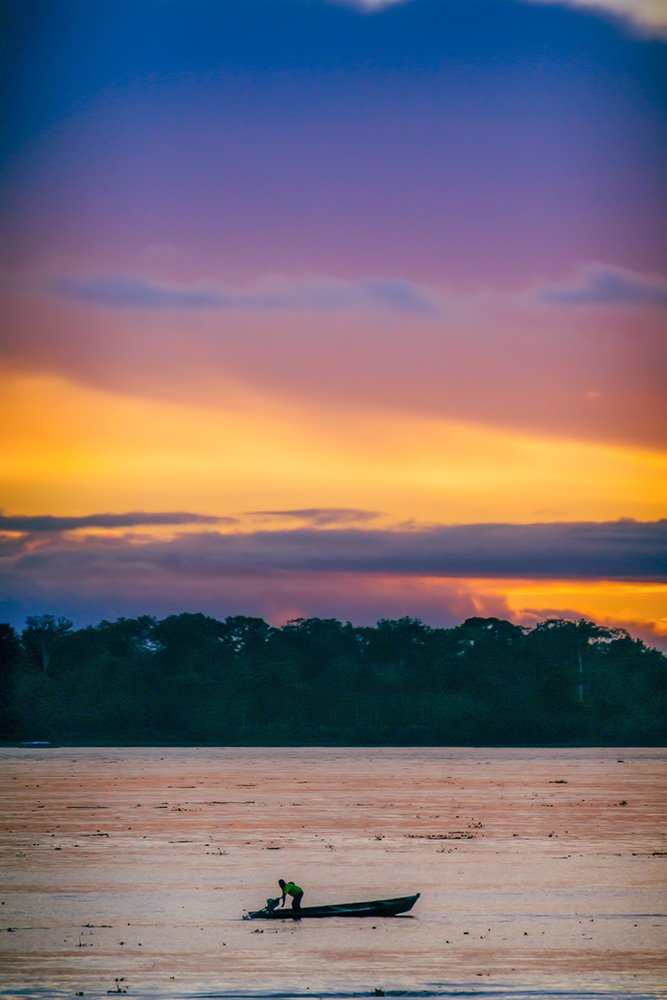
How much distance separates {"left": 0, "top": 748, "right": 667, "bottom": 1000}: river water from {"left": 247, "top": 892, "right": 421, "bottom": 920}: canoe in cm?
37

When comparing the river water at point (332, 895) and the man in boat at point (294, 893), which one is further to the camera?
the man in boat at point (294, 893)

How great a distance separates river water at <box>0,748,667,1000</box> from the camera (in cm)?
3378

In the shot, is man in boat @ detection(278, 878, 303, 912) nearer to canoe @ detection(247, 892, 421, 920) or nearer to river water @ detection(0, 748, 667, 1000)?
canoe @ detection(247, 892, 421, 920)

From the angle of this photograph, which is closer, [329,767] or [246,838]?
[246,838]

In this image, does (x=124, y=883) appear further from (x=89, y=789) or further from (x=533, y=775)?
(x=533, y=775)

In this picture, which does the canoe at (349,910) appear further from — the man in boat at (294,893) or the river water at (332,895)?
the river water at (332,895)

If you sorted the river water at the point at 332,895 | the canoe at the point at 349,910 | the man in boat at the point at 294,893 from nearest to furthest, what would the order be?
the river water at the point at 332,895 → the man in boat at the point at 294,893 → the canoe at the point at 349,910

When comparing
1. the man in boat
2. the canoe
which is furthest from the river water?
the man in boat

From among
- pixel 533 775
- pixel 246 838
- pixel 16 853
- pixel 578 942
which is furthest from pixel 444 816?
pixel 533 775

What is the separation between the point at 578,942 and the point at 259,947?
8619 mm

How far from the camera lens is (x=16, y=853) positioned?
59938mm

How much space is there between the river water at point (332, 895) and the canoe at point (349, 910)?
1.22 feet

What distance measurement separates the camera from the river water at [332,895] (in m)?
33.8

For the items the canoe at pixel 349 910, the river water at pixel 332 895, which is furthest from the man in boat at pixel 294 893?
the river water at pixel 332 895
